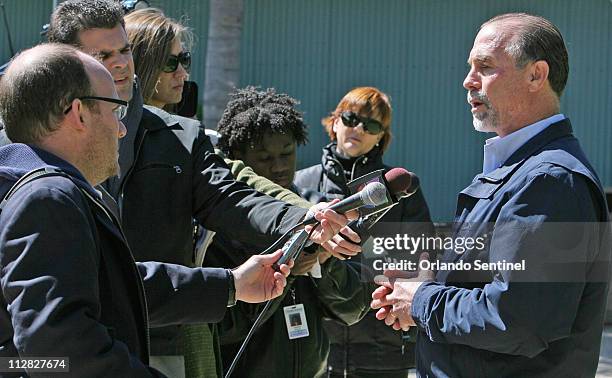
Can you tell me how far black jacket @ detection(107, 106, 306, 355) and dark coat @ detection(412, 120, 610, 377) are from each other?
2.72 ft

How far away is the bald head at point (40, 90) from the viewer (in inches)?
94.5

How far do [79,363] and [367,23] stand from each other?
12.0 meters

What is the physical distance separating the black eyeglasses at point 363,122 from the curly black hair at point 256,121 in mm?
1156

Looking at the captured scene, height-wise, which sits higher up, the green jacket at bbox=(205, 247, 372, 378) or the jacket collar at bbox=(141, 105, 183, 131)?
the jacket collar at bbox=(141, 105, 183, 131)

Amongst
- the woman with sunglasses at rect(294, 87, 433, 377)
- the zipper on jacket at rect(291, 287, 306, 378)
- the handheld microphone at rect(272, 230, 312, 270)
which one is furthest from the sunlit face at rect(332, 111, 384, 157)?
the handheld microphone at rect(272, 230, 312, 270)

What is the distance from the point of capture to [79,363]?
7.13 ft

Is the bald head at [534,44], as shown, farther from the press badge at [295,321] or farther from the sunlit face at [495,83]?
the press badge at [295,321]

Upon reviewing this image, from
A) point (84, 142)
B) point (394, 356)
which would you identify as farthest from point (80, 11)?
point (394, 356)

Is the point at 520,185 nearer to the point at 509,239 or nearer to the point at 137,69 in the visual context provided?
the point at 509,239

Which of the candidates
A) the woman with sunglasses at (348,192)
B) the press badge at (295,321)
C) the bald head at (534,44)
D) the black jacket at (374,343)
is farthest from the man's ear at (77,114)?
the woman with sunglasses at (348,192)

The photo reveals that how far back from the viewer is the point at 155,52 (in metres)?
4.06

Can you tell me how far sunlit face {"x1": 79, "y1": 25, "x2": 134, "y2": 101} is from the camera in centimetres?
363

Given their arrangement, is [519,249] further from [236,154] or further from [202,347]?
[236,154]

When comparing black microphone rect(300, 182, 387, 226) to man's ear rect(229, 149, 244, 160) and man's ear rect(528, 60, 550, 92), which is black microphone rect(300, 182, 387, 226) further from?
man's ear rect(229, 149, 244, 160)
